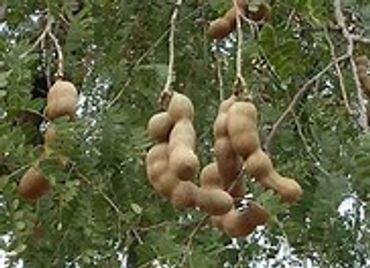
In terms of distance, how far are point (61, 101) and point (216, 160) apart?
12.6 inches

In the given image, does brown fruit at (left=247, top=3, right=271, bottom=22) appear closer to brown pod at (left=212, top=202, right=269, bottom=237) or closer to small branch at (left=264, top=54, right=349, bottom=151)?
small branch at (left=264, top=54, right=349, bottom=151)

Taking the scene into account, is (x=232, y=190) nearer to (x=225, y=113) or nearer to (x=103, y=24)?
(x=225, y=113)

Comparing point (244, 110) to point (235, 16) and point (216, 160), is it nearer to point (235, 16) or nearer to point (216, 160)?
point (216, 160)

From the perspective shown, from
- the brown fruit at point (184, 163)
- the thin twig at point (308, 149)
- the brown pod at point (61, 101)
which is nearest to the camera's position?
the brown fruit at point (184, 163)

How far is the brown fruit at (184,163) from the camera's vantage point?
4.94 feet

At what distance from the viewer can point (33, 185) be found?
185cm

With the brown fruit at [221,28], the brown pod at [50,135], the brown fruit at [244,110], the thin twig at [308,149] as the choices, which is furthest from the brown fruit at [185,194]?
the thin twig at [308,149]

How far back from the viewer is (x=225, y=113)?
1592 mm

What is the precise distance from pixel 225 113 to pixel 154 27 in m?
1.25

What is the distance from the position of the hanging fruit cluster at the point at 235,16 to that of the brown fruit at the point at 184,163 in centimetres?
35

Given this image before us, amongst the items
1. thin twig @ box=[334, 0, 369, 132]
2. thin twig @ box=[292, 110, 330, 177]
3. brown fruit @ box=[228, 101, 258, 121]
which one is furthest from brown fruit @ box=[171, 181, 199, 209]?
thin twig @ box=[292, 110, 330, 177]

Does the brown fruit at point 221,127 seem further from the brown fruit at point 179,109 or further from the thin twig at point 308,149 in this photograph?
the thin twig at point 308,149

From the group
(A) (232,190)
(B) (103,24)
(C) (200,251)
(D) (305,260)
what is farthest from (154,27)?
(A) (232,190)

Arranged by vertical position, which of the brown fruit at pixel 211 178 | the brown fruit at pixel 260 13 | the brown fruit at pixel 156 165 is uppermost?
the brown fruit at pixel 260 13
